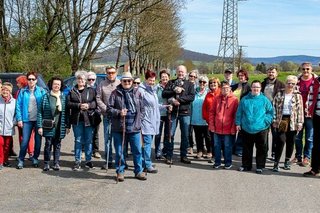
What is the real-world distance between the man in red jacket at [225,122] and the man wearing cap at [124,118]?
183cm

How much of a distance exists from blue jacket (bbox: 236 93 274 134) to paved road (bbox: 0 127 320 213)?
34.4 inches

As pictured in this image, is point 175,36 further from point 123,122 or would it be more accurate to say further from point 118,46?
point 123,122

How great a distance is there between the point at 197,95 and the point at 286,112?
81.4 inches

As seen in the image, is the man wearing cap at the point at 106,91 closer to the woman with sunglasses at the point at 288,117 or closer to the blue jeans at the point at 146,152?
the blue jeans at the point at 146,152

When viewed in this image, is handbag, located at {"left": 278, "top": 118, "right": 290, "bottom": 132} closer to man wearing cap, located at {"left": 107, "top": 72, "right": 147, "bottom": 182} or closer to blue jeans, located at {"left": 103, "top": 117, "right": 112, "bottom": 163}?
man wearing cap, located at {"left": 107, "top": 72, "right": 147, "bottom": 182}

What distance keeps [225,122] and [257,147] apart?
77 cm

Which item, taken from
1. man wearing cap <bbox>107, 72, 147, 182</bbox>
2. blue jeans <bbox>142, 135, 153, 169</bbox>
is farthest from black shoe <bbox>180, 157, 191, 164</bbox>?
man wearing cap <bbox>107, 72, 147, 182</bbox>

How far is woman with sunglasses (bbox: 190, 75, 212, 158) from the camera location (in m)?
9.55

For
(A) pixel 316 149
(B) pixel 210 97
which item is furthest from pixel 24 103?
(A) pixel 316 149

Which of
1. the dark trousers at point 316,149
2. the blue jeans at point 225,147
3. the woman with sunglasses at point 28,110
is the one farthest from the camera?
the blue jeans at point 225,147

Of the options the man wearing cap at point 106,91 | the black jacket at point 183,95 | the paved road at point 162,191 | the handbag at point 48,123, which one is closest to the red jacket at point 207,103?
the black jacket at point 183,95

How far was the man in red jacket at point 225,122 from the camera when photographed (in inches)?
334

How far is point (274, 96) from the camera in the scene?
8.77 meters

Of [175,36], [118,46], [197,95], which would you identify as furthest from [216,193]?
[175,36]
